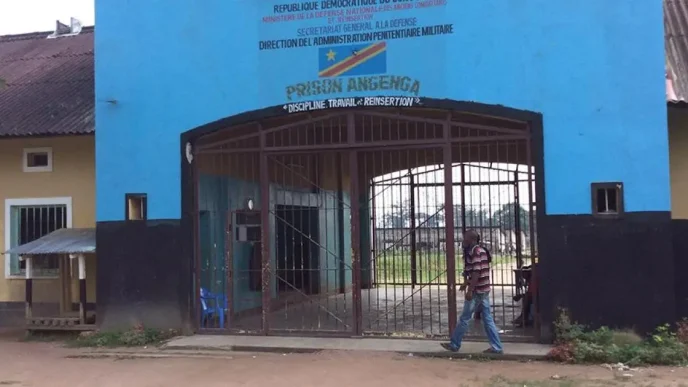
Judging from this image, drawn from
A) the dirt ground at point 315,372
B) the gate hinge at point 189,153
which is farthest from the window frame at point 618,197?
the gate hinge at point 189,153

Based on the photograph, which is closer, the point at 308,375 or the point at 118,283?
the point at 308,375

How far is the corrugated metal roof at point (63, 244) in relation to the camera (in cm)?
1123

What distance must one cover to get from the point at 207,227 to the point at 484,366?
536 cm

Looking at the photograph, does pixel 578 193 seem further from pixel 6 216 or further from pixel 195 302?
pixel 6 216

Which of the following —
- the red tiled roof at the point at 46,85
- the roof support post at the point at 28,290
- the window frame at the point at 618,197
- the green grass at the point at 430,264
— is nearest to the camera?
the window frame at the point at 618,197

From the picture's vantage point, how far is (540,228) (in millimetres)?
9523

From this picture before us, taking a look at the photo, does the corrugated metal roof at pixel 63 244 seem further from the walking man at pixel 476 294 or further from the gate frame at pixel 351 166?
the walking man at pixel 476 294

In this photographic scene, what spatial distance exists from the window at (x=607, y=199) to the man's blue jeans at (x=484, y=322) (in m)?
1.91

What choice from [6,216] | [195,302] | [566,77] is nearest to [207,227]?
[195,302]

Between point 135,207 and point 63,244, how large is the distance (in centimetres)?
141

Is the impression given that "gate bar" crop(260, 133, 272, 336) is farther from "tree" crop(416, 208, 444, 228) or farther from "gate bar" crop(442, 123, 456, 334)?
"gate bar" crop(442, 123, 456, 334)

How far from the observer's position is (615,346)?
28.7 feet

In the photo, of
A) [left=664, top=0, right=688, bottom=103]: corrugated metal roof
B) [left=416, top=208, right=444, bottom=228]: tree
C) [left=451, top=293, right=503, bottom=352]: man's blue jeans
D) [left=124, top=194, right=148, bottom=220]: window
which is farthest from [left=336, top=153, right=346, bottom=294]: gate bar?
[left=664, top=0, right=688, bottom=103]: corrugated metal roof

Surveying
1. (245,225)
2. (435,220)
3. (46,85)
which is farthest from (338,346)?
(46,85)
